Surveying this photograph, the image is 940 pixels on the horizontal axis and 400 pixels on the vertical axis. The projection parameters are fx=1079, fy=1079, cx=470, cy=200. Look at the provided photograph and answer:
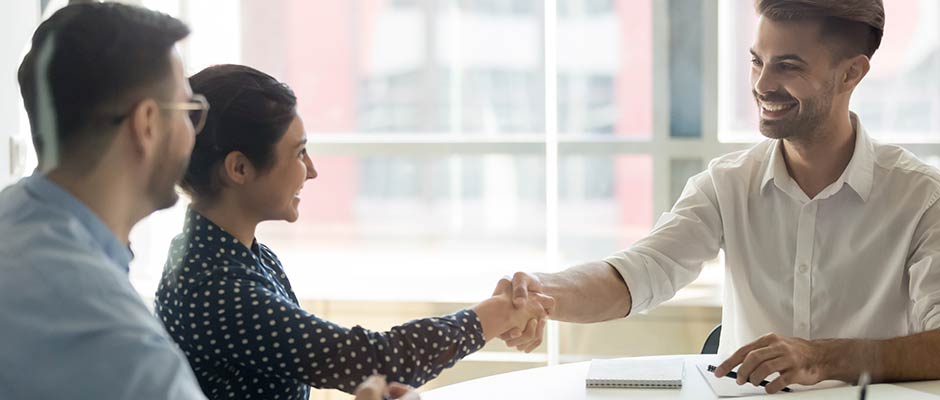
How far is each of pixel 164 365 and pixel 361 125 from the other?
2802 millimetres

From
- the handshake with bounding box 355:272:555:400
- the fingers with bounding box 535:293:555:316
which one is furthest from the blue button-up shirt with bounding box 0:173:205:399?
the fingers with bounding box 535:293:555:316

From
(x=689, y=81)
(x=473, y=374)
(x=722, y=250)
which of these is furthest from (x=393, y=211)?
(x=722, y=250)

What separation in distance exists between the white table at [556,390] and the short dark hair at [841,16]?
2.48 feet

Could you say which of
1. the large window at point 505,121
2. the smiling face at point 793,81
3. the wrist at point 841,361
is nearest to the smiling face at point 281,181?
the wrist at point 841,361

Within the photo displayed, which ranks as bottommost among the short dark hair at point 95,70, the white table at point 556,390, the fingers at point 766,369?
the white table at point 556,390

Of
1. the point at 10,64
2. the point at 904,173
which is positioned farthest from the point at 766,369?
the point at 10,64

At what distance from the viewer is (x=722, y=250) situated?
2.36 m

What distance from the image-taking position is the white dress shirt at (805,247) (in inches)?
82.7

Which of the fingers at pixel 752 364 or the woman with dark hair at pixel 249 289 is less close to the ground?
the woman with dark hair at pixel 249 289

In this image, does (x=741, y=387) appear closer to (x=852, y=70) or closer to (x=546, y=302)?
(x=546, y=302)

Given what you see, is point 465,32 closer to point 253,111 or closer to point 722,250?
point 722,250

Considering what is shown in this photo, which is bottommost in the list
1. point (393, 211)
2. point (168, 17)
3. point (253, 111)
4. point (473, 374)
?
point (473, 374)

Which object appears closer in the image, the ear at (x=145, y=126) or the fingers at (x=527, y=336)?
the ear at (x=145, y=126)

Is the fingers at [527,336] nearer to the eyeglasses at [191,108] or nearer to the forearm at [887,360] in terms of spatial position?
the forearm at [887,360]
